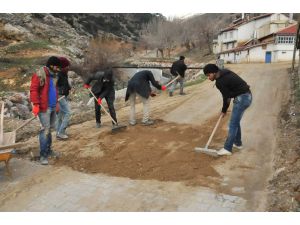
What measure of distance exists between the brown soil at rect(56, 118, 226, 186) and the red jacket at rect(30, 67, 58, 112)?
1192 millimetres

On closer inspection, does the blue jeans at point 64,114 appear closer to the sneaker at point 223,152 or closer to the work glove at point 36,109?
the work glove at point 36,109

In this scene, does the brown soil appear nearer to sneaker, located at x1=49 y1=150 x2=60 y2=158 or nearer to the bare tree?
sneaker, located at x1=49 y1=150 x2=60 y2=158

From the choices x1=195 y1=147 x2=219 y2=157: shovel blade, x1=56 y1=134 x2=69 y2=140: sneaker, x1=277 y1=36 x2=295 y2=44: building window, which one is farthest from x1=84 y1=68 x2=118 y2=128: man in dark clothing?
x1=277 y1=36 x2=295 y2=44: building window

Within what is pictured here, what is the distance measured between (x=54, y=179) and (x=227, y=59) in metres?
42.6

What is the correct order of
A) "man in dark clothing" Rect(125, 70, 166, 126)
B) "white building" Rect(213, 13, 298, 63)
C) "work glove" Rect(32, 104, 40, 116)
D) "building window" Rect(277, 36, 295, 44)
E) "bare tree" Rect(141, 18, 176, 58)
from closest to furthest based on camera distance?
"work glove" Rect(32, 104, 40, 116)
"man in dark clothing" Rect(125, 70, 166, 126)
"building window" Rect(277, 36, 295, 44)
"white building" Rect(213, 13, 298, 63)
"bare tree" Rect(141, 18, 176, 58)

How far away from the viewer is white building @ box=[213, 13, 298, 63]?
120ft

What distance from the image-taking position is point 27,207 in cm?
446

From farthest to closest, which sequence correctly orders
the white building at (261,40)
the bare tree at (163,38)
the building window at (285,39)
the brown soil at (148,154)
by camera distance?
the bare tree at (163,38)
the white building at (261,40)
the building window at (285,39)
the brown soil at (148,154)

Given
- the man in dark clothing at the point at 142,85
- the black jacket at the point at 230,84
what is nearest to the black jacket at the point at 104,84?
the man in dark clothing at the point at 142,85

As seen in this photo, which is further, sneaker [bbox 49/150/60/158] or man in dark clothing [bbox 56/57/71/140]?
man in dark clothing [bbox 56/57/71/140]

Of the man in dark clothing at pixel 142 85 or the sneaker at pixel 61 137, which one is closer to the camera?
the sneaker at pixel 61 137

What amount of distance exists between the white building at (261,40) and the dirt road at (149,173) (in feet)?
101

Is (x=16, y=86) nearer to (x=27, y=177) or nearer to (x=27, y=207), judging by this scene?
(x=27, y=177)

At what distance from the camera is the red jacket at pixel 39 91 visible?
227 inches
